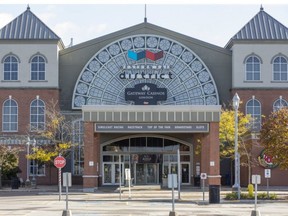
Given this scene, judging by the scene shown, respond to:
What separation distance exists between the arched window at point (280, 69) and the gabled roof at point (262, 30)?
231 cm

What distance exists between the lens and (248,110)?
2805 inches

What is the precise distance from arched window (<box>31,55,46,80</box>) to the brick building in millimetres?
104

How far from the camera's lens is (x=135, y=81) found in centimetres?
7125

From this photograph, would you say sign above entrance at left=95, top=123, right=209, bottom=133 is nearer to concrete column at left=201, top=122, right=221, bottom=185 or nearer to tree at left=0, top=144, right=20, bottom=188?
concrete column at left=201, top=122, right=221, bottom=185

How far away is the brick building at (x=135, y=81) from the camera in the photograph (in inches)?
2758

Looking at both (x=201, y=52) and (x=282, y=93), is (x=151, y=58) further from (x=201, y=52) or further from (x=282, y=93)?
(x=282, y=93)

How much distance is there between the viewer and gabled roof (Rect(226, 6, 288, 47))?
236ft

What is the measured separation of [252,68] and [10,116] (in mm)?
25748

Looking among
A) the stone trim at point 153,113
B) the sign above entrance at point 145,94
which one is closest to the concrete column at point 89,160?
the stone trim at point 153,113

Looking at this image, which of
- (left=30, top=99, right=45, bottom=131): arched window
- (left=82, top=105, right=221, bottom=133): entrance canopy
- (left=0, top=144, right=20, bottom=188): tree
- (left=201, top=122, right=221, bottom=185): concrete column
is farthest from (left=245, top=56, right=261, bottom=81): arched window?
(left=0, top=144, right=20, bottom=188): tree

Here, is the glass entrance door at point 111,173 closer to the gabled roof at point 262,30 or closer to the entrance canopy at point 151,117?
the entrance canopy at point 151,117

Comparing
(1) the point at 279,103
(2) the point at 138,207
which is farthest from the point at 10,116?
(2) the point at 138,207

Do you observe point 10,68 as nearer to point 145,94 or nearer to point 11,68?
point 11,68

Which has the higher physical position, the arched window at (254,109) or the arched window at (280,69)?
the arched window at (280,69)
